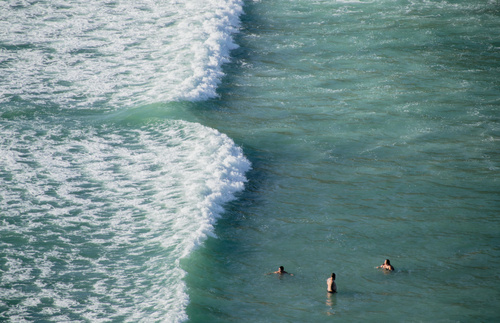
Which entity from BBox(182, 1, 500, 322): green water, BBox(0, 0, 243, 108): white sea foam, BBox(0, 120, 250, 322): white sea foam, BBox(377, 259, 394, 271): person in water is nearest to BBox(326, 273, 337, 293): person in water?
BBox(182, 1, 500, 322): green water

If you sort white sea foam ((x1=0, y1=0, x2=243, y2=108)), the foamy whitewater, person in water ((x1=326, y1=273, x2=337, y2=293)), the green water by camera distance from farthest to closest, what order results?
1. white sea foam ((x1=0, y1=0, x2=243, y2=108))
2. the foamy whitewater
3. the green water
4. person in water ((x1=326, y1=273, x2=337, y2=293))

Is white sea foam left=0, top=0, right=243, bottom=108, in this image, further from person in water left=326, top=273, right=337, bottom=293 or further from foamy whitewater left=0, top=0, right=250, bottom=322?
person in water left=326, top=273, right=337, bottom=293

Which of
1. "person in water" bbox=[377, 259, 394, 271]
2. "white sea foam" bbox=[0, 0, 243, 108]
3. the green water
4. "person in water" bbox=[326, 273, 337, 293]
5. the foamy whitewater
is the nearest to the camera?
"person in water" bbox=[326, 273, 337, 293]

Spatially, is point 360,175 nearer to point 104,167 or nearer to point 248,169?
point 248,169

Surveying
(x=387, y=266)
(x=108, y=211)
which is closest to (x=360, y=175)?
(x=387, y=266)

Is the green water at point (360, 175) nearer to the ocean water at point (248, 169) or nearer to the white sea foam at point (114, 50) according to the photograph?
the ocean water at point (248, 169)

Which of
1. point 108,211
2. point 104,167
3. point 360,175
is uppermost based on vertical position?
point 360,175
